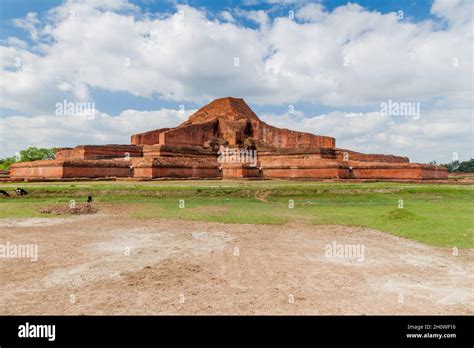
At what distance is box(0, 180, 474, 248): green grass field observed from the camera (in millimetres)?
8164

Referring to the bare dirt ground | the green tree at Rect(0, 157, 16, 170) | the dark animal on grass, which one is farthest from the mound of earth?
the green tree at Rect(0, 157, 16, 170)

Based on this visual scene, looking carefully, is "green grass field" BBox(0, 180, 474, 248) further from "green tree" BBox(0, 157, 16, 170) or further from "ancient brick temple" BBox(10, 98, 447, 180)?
"green tree" BBox(0, 157, 16, 170)

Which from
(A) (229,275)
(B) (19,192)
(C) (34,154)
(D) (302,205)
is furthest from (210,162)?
(C) (34,154)

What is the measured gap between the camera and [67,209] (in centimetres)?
1041

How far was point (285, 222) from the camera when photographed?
8828 millimetres

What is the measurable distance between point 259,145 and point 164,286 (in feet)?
98.9

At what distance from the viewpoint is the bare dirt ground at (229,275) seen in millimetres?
3428

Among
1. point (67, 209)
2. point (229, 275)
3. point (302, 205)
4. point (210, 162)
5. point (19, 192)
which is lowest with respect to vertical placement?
point (229, 275)

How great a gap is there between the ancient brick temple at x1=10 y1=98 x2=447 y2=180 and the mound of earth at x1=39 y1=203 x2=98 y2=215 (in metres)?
10.1

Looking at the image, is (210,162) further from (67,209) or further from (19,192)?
(67,209)

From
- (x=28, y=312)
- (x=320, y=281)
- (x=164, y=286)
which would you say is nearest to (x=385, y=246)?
(x=320, y=281)

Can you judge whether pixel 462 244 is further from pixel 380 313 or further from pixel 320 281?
pixel 380 313

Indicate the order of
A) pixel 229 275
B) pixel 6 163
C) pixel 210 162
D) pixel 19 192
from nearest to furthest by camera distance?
pixel 229 275, pixel 19 192, pixel 210 162, pixel 6 163

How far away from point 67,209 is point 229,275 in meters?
7.75
